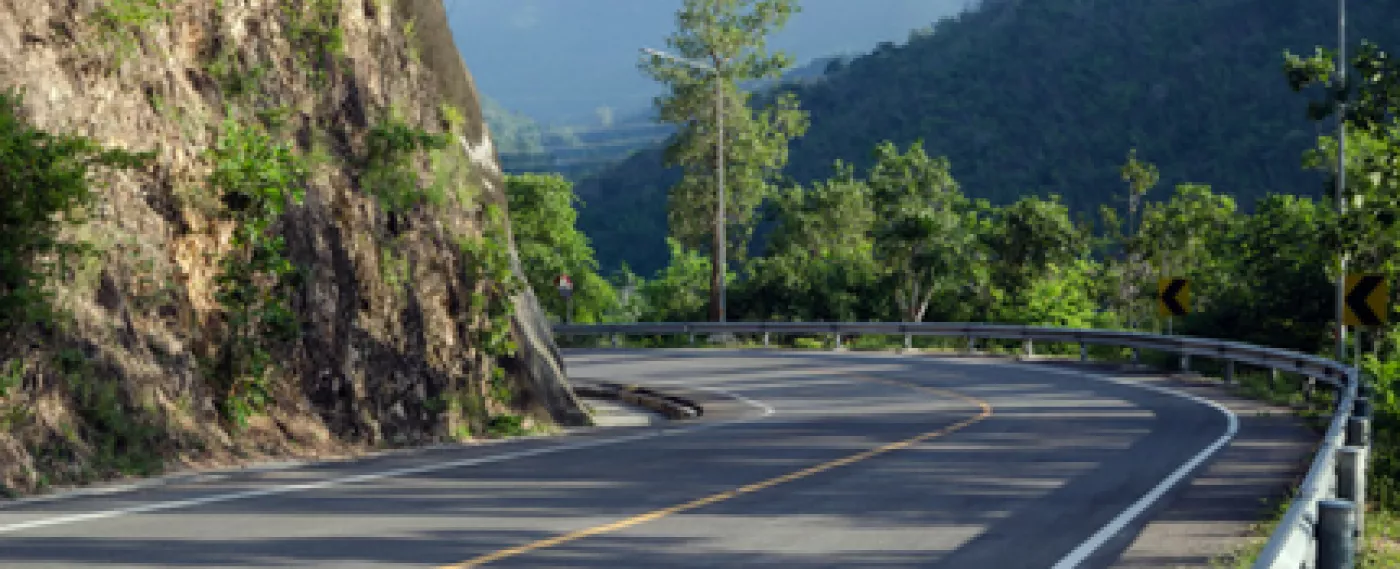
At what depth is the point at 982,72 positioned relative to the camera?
15012cm

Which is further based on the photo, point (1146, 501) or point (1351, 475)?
point (1146, 501)

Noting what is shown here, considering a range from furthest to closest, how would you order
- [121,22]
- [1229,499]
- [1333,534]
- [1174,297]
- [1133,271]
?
[1133,271], [1174,297], [121,22], [1229,499], [1333,534]

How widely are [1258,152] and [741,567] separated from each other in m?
122

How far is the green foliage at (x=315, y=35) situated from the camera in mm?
17375

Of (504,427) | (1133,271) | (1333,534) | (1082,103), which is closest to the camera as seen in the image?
(1333,534)

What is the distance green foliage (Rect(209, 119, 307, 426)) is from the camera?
48.5ft

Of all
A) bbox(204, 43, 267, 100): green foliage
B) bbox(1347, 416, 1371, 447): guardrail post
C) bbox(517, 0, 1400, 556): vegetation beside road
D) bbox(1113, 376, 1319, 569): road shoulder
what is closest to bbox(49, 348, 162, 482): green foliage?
bbox(204, 43, 267, 100): green foliage

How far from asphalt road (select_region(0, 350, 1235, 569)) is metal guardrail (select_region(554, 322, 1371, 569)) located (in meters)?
1.57

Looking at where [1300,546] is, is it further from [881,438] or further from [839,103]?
Result: [839,103]

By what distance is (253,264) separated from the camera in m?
15.2

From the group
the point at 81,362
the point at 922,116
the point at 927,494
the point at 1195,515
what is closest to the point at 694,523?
the point at 927,494

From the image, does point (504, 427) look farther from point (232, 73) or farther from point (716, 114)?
point (716, 114)

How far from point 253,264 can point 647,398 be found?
1269 cm

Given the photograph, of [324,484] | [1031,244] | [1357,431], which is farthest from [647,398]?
[1031,244]
